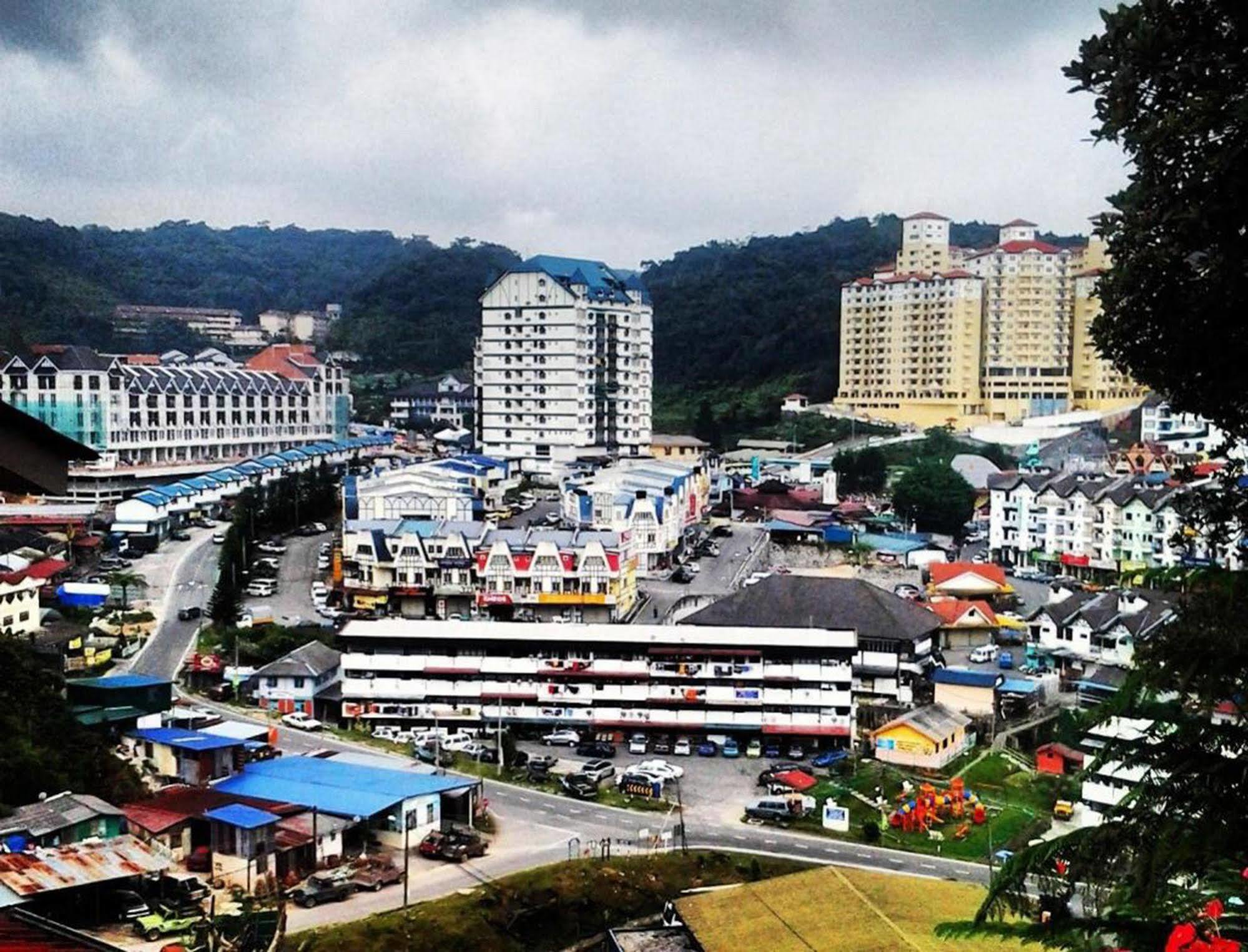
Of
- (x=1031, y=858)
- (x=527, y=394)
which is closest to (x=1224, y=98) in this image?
(x=1031, y=858)

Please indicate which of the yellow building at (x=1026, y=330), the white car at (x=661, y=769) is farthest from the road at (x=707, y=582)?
the yellow building at (x=1026, y=330)

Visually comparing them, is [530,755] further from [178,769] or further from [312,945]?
[312,945]

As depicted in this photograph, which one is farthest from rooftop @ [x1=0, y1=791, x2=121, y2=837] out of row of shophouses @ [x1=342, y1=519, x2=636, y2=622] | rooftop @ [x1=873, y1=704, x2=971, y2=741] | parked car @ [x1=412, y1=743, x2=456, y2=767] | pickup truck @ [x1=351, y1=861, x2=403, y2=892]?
row of shophouses @ [x1=342, y1=519, x2=636, y2=622]

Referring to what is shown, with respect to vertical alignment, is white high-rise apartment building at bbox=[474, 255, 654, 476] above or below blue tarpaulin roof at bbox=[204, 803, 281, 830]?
above

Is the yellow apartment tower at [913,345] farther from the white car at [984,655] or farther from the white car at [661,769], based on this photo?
the white car at [661,769]

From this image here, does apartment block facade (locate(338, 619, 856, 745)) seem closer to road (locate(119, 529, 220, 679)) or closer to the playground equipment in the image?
the playground equipment

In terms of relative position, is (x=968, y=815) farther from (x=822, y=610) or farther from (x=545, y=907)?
(x=822, y=610)
